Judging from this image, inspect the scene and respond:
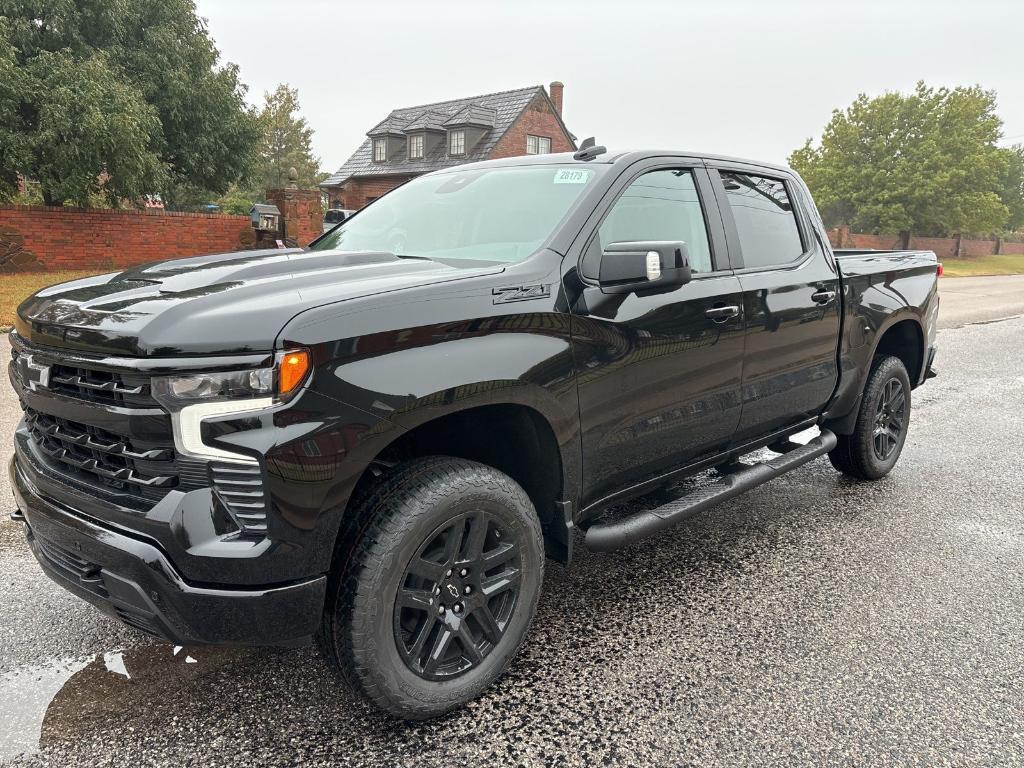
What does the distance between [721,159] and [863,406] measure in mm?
1844

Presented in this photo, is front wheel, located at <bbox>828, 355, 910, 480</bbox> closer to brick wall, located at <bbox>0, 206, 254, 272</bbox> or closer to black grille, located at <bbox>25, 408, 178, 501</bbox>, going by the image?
black grille, located at <bbox>25, 408, 178, 501</bbox>

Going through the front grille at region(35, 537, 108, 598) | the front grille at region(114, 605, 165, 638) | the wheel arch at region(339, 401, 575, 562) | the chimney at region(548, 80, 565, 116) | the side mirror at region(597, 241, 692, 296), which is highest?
the chimney at region(548, 80, 565, 116)

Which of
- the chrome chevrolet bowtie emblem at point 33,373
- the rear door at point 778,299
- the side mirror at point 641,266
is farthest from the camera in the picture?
the rear door at point 778,299

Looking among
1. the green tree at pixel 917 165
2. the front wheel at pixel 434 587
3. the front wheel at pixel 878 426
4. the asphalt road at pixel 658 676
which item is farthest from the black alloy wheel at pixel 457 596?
the green tree at pixel 917 165

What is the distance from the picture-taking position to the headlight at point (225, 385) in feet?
6.36

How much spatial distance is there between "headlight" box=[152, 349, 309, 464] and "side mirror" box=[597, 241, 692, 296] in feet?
4.00

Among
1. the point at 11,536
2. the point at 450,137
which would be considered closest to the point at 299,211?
the point at 11,536

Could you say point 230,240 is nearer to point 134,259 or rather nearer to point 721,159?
point 134,259

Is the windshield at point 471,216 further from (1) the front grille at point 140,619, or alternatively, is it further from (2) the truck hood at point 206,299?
(1) the front grille at point 140,619

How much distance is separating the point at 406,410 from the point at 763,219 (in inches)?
97.9

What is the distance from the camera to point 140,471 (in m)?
2.03

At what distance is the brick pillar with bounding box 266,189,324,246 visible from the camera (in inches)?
682

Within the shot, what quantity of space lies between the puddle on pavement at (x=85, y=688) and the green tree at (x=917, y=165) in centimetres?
5038

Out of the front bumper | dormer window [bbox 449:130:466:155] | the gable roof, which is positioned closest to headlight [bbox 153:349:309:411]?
the front bumper
